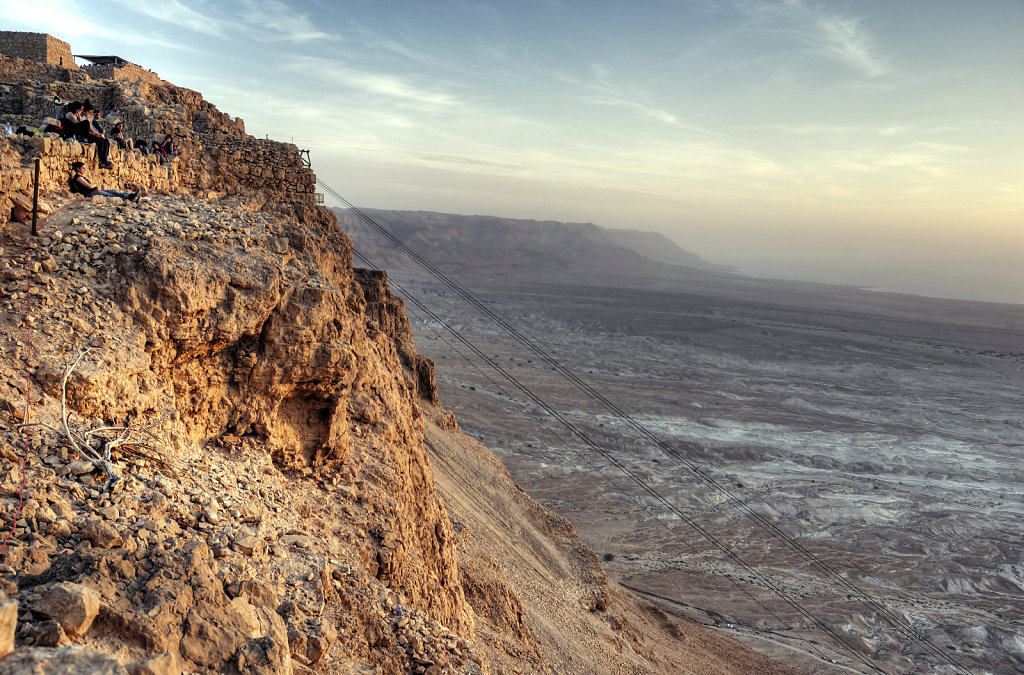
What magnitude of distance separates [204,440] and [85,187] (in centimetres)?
299

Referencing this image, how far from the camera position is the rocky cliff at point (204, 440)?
3949mm

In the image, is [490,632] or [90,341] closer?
[90,341]

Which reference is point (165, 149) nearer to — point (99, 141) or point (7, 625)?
point (99, 141)

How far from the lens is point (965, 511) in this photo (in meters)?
36.1

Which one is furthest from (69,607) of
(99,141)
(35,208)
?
(99,141)

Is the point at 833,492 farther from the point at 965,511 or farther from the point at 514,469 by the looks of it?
the point at 514,469

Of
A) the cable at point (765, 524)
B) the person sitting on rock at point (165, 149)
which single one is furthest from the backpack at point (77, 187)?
the cable at point (765, 524)

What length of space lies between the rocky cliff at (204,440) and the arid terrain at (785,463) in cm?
1879

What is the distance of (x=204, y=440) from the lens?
264 inches

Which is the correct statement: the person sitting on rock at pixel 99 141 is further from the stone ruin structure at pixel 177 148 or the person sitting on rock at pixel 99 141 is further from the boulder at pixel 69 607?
the boulder at pixel 69 607

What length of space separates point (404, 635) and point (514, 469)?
3101cm

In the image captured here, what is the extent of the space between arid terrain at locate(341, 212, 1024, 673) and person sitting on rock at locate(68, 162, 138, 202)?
74.2 ft

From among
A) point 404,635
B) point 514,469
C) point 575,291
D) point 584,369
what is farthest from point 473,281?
point 404,635

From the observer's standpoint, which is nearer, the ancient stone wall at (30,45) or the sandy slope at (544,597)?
the sandy slope at (544,597)
